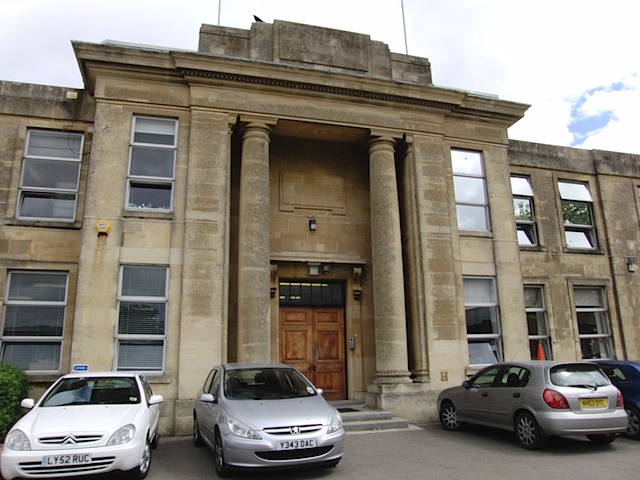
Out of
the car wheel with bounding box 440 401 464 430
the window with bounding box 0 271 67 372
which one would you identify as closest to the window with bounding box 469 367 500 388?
the car wheel with bounding box 440 401 464 430

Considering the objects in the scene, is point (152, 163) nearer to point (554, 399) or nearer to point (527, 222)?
point (554, 399)

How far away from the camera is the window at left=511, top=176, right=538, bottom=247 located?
15492 mm

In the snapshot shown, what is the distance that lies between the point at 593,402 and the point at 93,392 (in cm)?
772

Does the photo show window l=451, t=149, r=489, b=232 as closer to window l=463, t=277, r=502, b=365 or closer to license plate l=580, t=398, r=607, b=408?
window l=463, t=277, r=502, b=365

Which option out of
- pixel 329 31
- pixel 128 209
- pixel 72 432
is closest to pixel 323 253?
pixel 128 209

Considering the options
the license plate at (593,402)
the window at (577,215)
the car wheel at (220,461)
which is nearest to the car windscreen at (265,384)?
the car wheel at (220,461)

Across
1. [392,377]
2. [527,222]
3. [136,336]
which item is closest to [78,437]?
[136,336]

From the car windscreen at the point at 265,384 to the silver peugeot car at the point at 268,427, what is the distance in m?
0.01

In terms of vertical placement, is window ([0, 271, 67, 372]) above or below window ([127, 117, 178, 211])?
below

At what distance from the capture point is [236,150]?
43.5ft

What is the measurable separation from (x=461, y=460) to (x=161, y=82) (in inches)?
398

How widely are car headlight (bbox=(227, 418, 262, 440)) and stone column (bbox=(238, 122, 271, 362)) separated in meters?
4.18

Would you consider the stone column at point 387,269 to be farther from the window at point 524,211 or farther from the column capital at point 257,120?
the window at point 524,211

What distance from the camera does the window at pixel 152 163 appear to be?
11469mm
